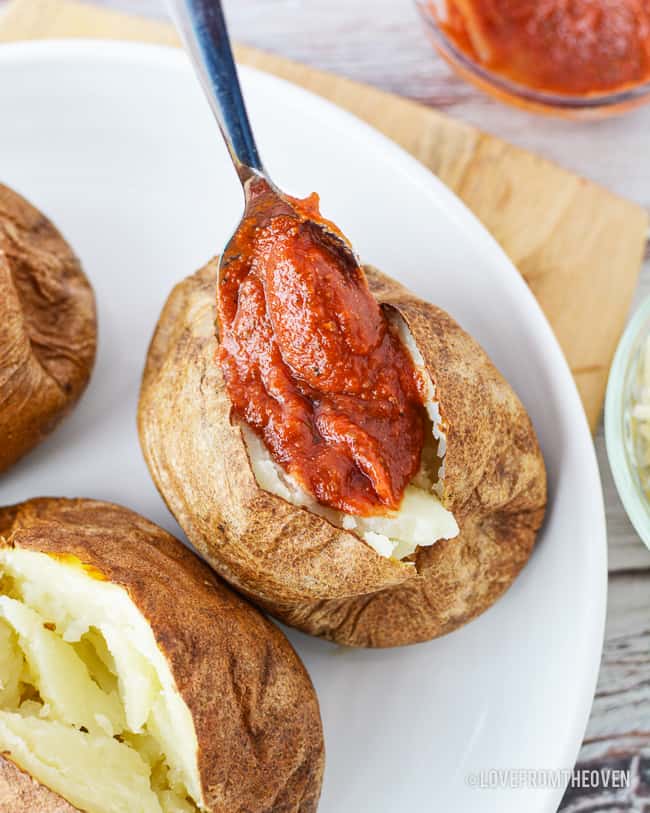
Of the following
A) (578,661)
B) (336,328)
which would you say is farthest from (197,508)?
(578,661)

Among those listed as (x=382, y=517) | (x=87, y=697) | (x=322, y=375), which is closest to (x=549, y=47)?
(x=322, y=375)

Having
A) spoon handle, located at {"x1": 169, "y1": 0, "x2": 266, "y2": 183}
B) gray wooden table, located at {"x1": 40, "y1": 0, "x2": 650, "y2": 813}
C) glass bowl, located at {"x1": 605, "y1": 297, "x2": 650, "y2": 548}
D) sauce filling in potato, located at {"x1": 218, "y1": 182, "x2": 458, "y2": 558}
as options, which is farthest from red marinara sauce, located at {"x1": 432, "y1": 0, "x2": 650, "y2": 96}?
sauce filling in potato, located at {"x1": 218, "y1": 182, "x2": 458, "y2": 558}

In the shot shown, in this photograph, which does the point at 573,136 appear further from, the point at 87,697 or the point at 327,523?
the point at 87,697

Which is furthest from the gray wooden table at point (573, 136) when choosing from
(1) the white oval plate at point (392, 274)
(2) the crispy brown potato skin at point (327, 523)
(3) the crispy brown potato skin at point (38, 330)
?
(3) the crispy brown potato skin at point (38, 330)

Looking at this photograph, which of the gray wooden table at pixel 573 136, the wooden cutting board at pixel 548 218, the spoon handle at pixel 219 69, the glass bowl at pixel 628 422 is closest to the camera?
the spoon handle at pixel 219 69

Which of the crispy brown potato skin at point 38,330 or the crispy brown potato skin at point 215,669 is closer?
the crispy brown potato skin at point 215,669

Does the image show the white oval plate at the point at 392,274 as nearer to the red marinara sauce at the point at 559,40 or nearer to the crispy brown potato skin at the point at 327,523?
the crispy brown potato skin at the point at 327,523
